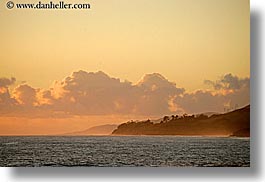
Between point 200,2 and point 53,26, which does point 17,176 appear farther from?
point 200,2

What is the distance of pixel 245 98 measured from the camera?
7.80 ft

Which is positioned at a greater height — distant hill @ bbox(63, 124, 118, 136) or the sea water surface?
distant hill @ bbox(63, 124, 118, 136)

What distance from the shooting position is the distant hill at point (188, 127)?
241cm

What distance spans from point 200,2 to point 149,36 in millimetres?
256

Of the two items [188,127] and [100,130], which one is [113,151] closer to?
[100,130]

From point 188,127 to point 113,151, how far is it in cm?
33

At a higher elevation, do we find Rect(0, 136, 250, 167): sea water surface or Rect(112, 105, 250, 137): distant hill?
Rect(112, 105, 250, 137): distant hill

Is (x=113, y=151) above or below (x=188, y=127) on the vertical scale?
below

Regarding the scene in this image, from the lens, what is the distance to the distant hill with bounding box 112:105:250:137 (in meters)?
2.41

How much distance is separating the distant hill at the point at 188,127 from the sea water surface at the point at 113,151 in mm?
27

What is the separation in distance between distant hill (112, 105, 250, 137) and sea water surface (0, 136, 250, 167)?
1.0 inches

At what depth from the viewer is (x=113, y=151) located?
7.92ft

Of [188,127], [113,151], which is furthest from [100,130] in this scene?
[188,127]

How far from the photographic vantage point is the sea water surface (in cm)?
239
